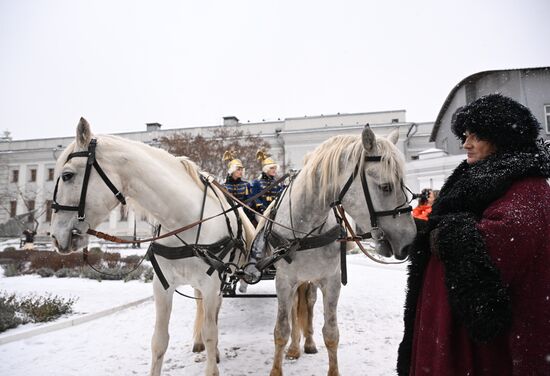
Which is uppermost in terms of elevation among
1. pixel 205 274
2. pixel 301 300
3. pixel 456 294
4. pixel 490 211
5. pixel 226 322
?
pixel 490 211

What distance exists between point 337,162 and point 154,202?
1521 mm

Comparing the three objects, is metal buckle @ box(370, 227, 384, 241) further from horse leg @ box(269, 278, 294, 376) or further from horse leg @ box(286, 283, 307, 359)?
horse leg @ box(286, 283, 307, 359)

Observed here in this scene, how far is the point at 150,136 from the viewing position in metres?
35.9

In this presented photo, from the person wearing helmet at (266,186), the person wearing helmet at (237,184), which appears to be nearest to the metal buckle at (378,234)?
the person wearing helmet at (266,186)

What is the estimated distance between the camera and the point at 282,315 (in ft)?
10.3

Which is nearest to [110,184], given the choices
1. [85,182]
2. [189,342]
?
[85,182]

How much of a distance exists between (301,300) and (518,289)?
10.4 feet

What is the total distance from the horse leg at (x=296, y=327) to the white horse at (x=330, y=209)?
0.73 metres

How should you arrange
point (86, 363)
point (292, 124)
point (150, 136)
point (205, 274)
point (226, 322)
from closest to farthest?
point (205, 274), point (86, 363), point (226, 322), point (292, 124), point (150, 136)

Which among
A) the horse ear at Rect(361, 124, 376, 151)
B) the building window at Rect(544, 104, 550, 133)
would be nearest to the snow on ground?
the horse ear at Rect(361, 124, 376, 151)

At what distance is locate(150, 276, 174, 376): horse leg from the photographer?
2.88 m

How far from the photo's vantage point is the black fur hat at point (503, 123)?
1496mm

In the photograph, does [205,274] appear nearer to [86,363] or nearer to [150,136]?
[86,363]

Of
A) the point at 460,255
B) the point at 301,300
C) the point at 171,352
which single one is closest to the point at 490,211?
the point at 460,255
